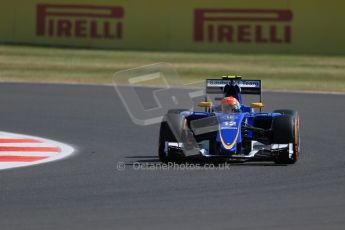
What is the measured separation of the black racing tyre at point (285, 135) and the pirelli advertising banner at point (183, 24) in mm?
14621

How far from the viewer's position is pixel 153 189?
9922 mm

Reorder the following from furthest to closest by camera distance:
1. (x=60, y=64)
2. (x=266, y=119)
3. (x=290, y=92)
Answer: (x=60, y=64)
(x=290, y=92)
(x=266, y=119)

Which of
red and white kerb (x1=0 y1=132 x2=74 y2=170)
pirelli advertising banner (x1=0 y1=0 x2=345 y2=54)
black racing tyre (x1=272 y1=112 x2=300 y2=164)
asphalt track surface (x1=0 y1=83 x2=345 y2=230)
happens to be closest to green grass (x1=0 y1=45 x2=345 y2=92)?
pirelli advertising banner (x1=0 y1=0 x2=345 y2=54)

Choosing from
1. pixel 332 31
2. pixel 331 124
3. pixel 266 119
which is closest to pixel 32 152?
pixel 266 119

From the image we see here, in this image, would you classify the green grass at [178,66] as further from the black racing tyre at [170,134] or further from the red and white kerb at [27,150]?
the black racing tyre at [170,134]

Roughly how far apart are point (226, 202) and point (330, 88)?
538 inches

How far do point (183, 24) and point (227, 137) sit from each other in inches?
609

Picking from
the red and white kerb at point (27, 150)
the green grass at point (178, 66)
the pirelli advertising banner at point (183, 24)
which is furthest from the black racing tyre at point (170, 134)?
the pirelli advertising banner at point (183, 24)

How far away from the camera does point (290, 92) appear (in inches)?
851

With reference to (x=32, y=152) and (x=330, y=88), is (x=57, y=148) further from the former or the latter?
(x=330, y=88)

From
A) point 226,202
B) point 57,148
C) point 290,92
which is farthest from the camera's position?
point 290,92

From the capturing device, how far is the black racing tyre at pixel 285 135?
11773 mm

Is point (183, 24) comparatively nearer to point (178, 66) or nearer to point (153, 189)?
point (178, 66)

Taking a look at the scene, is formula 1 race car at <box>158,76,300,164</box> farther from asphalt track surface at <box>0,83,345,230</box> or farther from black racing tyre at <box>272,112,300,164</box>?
asphalt track surface at <box>0,83,345,230</box>
